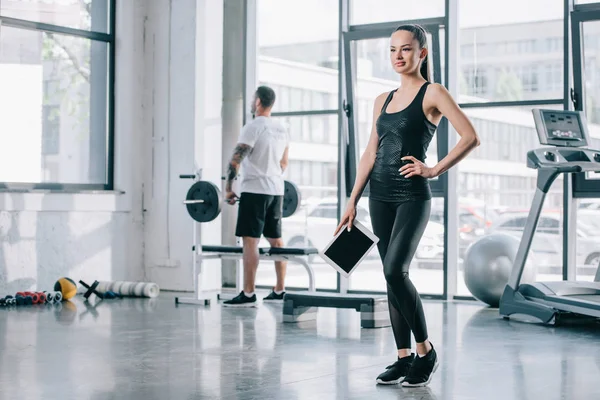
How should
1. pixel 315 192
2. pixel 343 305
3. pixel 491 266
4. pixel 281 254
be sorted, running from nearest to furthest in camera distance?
1. pixel 343 305
2. pixel 491 266
3. pixel 281 254
4. pixel 315 192

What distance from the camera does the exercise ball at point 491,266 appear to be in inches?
255

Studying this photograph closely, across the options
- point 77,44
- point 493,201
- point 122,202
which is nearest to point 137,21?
point 77,44

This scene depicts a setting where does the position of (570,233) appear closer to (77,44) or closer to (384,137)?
(384,137)

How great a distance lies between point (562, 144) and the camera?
5801 mm

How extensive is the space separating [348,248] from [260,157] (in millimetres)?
2965

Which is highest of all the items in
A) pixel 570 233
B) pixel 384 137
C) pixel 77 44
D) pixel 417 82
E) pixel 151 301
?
pixel 77 44

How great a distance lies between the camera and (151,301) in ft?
23.2

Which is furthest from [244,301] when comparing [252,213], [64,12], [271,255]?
[64,12]

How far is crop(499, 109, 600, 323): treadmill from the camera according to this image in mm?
5648

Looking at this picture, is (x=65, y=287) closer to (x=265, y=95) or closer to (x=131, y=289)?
(x=131, y=289)

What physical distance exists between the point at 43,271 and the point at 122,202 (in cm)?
102

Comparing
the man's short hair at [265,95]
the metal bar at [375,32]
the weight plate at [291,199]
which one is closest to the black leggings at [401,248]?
the man's short hair at [265,95]

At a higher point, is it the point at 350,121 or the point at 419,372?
the point at 350,121

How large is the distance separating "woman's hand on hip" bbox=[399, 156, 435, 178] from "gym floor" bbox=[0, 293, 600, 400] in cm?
82
